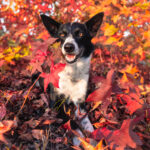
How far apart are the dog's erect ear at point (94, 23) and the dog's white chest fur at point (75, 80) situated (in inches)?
28.3

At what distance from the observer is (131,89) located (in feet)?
6.44

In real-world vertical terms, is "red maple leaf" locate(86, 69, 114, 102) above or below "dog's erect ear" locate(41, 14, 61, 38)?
below

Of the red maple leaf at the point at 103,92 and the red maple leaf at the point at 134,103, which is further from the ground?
the red maple leaf at the point at 103,92

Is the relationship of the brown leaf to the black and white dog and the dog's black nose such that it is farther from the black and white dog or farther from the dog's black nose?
the dog's black nose

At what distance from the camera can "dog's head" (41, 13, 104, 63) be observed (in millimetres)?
2762

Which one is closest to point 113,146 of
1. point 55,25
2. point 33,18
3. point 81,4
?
point 55,25

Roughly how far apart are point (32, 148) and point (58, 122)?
25.4 inches

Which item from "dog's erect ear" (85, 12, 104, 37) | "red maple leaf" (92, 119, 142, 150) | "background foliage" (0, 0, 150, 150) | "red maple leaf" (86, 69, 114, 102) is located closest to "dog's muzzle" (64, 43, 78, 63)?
"background foliage" (0, 0, 150, 150)

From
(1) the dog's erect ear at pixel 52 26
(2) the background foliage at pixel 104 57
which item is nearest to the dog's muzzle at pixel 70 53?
(2) the background foliage at pixel 104 57

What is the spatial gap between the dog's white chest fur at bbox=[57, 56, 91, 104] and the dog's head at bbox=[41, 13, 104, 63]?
0.24m

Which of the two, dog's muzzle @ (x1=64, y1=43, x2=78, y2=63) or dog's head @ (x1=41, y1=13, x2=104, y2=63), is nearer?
dog's muzzle @ (x1=64, y1=43, x2=78, y2=63)

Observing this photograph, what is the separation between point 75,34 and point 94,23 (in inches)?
20.8

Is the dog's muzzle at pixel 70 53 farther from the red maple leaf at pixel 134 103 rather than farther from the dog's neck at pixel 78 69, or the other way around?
the red maple leaf at pixel 134 103

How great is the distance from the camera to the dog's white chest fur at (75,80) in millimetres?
3034
